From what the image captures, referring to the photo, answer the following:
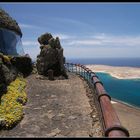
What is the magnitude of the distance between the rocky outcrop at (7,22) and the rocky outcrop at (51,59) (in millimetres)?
3436

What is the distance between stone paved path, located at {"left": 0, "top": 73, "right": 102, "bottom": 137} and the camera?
452 inches

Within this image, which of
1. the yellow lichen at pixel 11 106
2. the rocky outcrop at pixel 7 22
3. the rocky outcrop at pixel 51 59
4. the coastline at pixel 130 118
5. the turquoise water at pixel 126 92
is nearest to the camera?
the yellow lichen at pixel 11 106

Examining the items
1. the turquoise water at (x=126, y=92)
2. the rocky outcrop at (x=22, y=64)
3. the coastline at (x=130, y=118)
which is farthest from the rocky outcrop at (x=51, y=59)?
the turquoise water at (x=126, y=92)

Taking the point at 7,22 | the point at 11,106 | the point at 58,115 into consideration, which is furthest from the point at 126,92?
the point at 11,106

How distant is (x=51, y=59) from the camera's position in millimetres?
27031

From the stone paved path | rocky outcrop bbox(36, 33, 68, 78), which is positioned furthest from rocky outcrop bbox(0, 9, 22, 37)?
the stone paved path

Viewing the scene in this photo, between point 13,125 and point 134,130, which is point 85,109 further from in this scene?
point 134,130

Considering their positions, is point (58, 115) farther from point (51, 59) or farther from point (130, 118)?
point (130, 118)

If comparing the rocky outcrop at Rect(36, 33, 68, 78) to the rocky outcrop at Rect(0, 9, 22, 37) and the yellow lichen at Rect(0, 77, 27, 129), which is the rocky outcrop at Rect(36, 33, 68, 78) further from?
Answer: the yellow lichen at Rect(0, 77, 27, 129)

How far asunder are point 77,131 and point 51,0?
6.55 metres

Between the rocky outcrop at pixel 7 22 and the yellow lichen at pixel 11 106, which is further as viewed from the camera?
the rocky outcrop at pixel 7 22

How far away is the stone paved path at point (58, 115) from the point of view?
11.5 m

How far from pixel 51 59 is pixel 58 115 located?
13771 mm

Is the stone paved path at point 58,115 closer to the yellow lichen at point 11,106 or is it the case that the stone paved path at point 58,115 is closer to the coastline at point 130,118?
the yellow lichen at point 11,106
